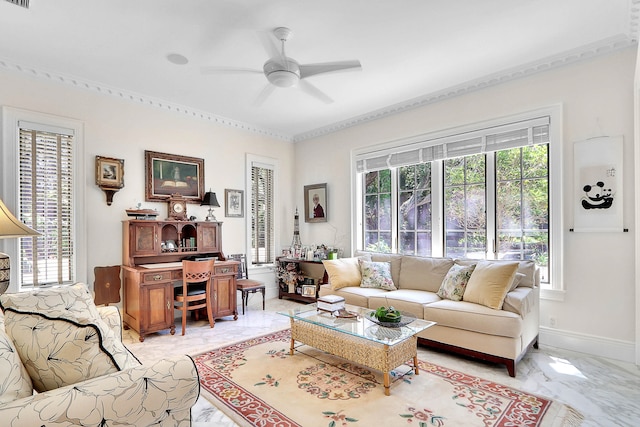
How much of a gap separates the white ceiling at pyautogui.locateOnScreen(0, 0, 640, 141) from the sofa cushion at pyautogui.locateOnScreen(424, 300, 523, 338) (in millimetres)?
2541

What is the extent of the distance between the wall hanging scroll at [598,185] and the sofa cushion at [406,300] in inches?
65.7

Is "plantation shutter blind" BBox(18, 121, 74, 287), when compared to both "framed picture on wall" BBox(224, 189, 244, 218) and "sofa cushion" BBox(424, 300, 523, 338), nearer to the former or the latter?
"framed picture on wall" BBox(224, 189, 244, 218)

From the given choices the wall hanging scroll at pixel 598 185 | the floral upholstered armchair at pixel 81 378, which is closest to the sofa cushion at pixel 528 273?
the wall hanging scroll at pixel 598 185

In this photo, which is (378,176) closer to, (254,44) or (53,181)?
(254,44)

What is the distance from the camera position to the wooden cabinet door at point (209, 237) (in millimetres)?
4738

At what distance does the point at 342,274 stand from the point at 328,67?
256 cm

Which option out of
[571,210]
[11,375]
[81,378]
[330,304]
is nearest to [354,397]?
[330,304]

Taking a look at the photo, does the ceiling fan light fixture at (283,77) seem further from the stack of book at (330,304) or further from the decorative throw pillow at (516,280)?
the decorative throw pillow at (516,280)

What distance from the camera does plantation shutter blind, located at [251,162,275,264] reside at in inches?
226

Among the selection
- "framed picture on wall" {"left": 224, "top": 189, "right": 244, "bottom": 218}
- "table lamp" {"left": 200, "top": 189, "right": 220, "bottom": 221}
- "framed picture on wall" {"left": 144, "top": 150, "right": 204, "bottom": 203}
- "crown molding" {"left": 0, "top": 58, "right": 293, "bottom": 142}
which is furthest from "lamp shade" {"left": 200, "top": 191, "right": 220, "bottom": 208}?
"crown molding" {"left": 0, "top": 58, "right": 293, "bottom": 142}

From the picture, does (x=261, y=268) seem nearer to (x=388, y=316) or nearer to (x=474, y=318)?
(x=388, y=316)

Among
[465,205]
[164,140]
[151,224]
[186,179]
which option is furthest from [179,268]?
[465,205]

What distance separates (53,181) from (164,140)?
1409 mm

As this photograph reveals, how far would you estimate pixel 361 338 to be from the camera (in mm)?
2732
